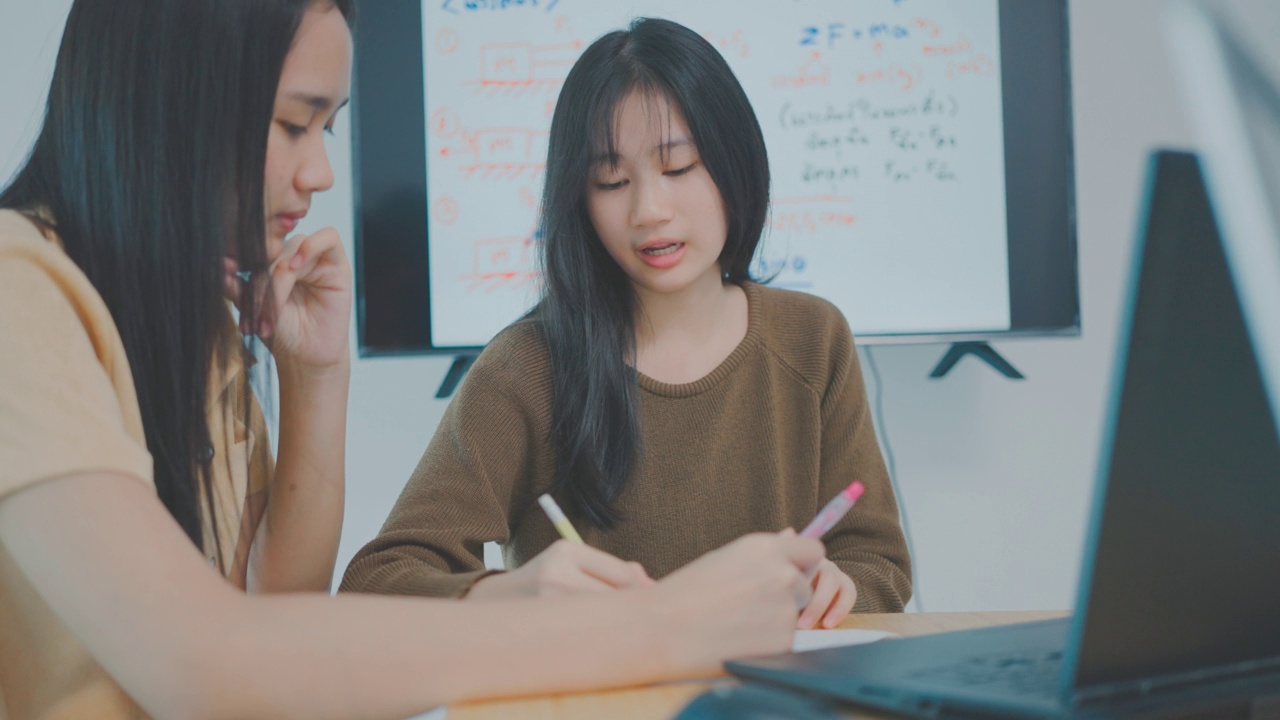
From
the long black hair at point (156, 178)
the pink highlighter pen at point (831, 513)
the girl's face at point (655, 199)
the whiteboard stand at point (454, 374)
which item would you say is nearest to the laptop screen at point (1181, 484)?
the pink highlighter pen at point (831, 513)

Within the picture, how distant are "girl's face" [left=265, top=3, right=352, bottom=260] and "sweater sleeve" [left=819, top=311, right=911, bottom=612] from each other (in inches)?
26.0

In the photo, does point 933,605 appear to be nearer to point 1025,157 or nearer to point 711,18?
point 1025,157

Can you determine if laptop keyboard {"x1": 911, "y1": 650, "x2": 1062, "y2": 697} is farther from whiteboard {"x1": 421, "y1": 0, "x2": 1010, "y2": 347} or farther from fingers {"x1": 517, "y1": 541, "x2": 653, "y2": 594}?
whiteboard {"x1": 421, "y1": 0, "x2": 1010, "y2": 347}

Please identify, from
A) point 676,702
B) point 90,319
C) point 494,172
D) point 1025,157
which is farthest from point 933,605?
point 90,319

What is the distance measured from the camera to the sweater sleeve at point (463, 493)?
959 millimetres

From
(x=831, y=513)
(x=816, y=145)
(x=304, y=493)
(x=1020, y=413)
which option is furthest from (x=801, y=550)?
(x=1020, y=413)

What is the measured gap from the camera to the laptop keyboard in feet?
1.65

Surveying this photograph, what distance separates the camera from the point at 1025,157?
1.85 metres

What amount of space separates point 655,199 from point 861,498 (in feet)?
1.37

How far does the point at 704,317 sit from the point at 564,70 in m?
0.70

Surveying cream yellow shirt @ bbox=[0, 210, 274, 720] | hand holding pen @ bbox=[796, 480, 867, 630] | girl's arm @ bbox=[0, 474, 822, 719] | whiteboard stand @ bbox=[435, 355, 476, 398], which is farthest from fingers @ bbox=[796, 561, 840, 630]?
whiteboard stand @ bbox=[435, 355, 476, 398]

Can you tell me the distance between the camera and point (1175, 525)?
47 cm

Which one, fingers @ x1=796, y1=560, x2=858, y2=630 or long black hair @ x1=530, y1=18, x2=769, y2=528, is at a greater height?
long black hair @ x1=530, y1=18, x2=769, y2=528

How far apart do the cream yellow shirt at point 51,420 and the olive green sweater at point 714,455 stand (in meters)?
0.40
